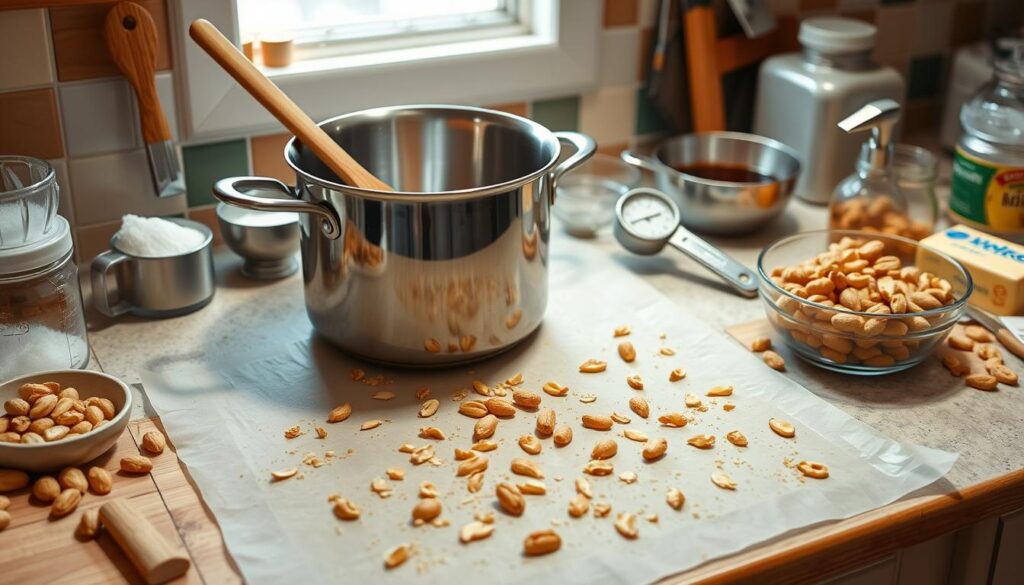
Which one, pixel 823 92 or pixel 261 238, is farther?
pixel 823 92

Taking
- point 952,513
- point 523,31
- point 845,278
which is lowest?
point 952,513

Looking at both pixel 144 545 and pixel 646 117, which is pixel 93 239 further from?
pixel 646 117

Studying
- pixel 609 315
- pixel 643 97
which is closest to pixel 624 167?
pixel 643 97

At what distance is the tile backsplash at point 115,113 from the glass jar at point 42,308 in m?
0.18

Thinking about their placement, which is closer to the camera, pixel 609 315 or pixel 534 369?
pixel 534 369

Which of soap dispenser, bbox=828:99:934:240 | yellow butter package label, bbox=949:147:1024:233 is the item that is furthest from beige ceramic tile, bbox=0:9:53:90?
yellow butter package label, bbox=949:147:1024:233

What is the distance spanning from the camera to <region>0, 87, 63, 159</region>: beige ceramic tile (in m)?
1.06

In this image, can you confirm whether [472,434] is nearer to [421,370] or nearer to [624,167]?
[421,370]

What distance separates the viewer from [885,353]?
101 centimetres

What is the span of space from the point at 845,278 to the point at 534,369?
304mm

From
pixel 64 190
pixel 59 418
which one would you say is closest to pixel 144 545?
pixel 59 418

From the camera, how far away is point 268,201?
35.7 inches

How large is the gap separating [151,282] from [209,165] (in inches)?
7.2

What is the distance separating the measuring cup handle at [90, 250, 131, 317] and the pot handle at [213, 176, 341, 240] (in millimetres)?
162
